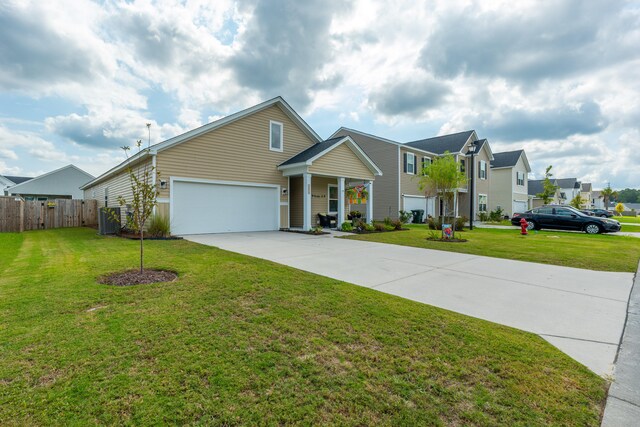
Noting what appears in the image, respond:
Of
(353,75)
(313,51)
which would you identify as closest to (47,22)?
(313,51)

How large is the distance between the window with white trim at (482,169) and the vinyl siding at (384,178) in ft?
39.7

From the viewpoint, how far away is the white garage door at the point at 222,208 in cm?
1227

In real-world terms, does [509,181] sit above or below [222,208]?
above

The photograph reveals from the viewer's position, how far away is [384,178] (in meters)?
22.8

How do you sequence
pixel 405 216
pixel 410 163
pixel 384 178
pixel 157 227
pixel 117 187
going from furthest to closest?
1. pixel 410 163
2. pixel 384 178
3. pixel 405 216
4. pixel 117 187
5. pixel 157 227

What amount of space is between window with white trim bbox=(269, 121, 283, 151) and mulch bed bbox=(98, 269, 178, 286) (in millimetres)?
10257

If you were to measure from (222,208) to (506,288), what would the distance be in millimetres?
11442

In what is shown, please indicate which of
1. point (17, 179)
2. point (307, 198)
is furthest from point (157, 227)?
point (17, 179)

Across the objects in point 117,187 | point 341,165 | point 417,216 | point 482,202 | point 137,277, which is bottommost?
point 137,277

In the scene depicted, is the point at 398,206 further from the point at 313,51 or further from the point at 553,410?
the point at 553,410

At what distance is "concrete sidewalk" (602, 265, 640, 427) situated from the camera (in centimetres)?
201

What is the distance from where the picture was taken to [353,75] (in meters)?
13.6

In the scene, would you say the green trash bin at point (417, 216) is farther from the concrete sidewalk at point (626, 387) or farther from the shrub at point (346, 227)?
the concrete sidewalk at point (626, 387)

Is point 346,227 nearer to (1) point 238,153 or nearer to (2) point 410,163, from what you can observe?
(1) point 238,153
